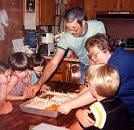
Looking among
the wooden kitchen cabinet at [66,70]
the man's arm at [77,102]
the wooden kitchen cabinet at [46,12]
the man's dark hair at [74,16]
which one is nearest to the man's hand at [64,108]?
the man's arm at [77,102]

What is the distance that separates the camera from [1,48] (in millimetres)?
3762

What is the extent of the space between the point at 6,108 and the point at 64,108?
0.38 meters

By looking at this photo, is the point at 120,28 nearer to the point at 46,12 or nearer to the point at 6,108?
the point at 46,12

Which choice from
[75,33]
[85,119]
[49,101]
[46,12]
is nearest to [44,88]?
[49,101]

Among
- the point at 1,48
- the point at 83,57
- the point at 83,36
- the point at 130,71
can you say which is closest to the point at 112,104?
the point at 130,71

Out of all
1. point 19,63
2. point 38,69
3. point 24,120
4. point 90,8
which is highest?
point 90,8

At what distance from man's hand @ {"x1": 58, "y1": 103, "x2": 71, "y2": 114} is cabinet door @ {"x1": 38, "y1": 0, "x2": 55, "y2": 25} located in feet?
7.94

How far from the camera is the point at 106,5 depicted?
442cm

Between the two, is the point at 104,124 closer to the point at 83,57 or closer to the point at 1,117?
the point at 1,117

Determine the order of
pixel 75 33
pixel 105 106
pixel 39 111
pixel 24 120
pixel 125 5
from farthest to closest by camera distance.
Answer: pixel 125 5 < pixel 75 33 < pixel 39 111 < pixel 24 120 < pixel 105 106

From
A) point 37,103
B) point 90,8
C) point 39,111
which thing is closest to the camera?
point 39,111

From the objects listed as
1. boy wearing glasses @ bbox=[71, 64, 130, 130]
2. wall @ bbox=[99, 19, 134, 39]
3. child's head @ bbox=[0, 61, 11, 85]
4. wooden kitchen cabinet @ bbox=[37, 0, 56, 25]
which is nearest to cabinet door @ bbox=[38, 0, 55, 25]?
wooden kitchen cabinet @ bbox=[37, 0, 56, 25]

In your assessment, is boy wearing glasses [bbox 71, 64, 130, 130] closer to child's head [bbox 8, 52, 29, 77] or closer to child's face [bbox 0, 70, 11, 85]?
child's face [bbox 0, 70, 11, 85]

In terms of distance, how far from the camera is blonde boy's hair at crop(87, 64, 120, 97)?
1.46 meters
